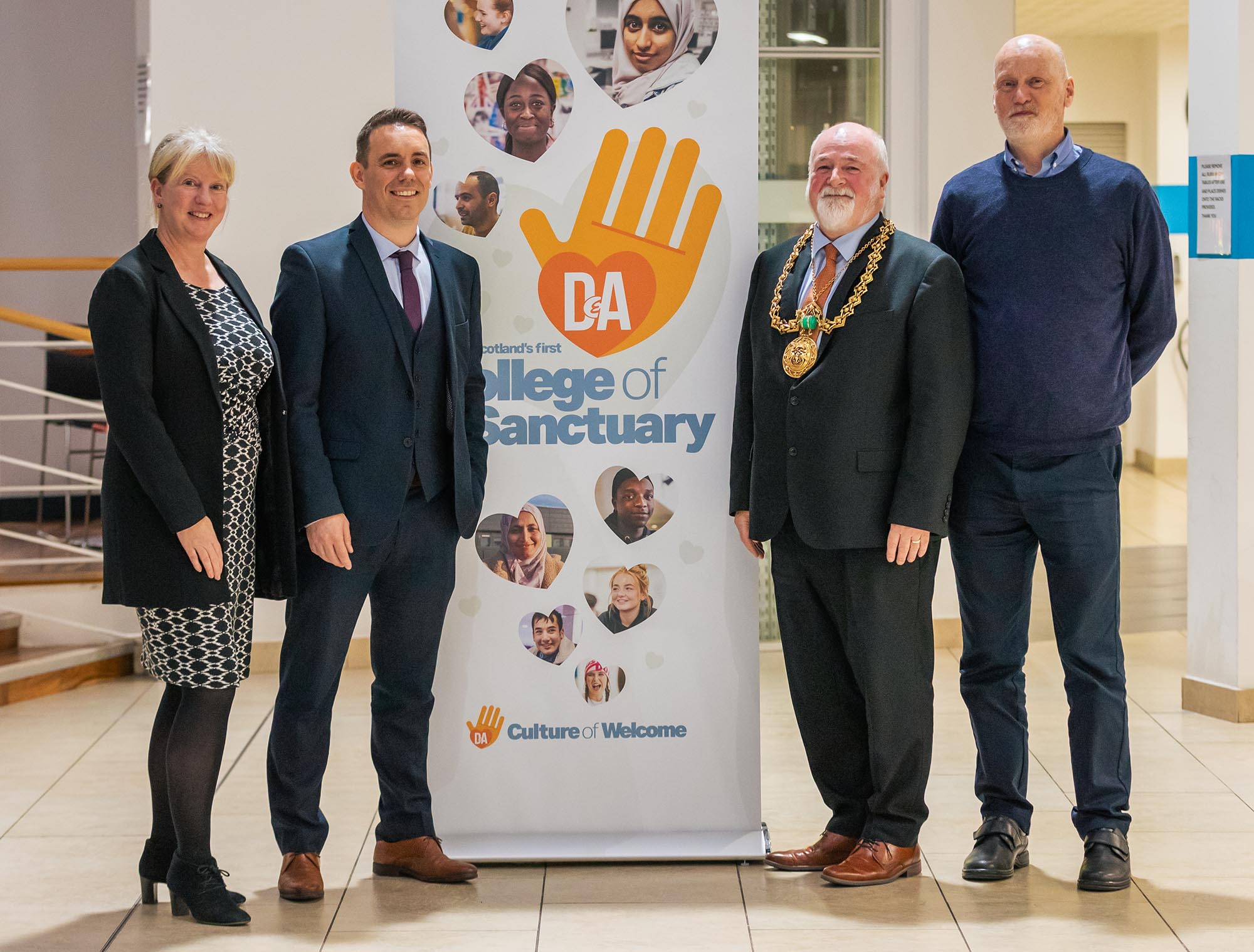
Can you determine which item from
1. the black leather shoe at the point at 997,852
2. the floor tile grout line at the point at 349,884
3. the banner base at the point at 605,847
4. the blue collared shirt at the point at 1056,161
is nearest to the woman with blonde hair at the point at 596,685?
the banner base at the point at 605,847

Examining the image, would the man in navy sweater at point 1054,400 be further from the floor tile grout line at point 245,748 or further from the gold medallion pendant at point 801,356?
the floor tile grout line at point 245,748

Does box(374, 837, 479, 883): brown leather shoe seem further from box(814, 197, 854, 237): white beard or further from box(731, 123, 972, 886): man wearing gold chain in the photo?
box(814, 197, 854, 237): white beard

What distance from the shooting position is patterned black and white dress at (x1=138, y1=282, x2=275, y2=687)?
9.57 ft

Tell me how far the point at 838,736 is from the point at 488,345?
4.06 ft

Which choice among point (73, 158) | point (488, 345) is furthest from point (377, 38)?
point (73, 158)

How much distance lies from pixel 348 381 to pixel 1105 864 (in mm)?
2015

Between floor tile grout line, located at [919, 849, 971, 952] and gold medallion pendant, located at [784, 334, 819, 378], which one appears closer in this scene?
floor tile grout line, located at [919, 849, 971, 952]

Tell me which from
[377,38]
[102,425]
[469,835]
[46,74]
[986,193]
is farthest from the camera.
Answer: [46,74]

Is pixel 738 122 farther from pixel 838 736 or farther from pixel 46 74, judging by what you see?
pixel 46 74

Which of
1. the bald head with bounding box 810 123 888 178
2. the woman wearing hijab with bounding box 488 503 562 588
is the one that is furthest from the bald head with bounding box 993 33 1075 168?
the woman wearing hijab with bounding box 488 503 562 588

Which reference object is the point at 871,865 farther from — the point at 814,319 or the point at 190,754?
the point at 190,754

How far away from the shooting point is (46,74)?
913cm

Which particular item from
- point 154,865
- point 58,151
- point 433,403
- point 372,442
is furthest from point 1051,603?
point 58,151

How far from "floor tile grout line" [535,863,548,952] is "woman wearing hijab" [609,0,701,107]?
1814 mm
